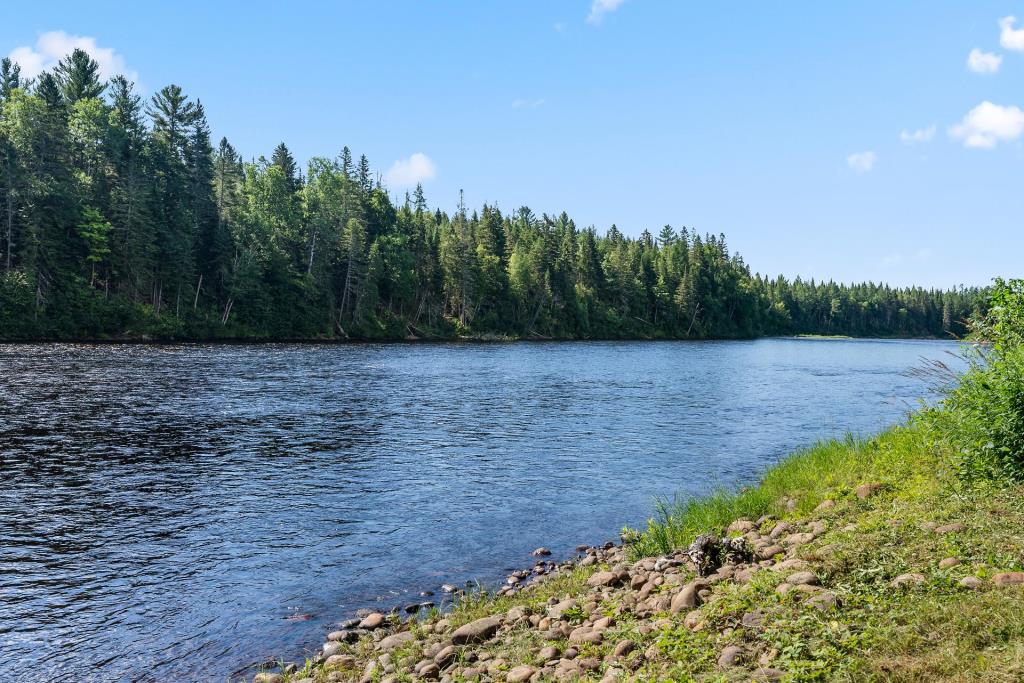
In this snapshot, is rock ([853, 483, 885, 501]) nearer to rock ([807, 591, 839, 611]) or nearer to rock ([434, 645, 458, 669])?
rock ([807, 591, 839, 611])

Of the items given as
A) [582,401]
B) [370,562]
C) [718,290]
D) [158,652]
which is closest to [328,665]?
[158,652]

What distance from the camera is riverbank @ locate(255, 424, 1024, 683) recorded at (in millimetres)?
6273

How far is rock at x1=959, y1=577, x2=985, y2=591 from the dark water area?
7797 millimetres

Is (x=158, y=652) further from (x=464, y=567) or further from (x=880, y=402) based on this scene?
(x=880, y=402)

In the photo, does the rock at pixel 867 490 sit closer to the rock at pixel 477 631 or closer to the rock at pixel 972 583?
the rock at pixel 972 583

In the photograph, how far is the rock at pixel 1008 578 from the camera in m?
7.14

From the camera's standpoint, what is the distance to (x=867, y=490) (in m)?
12.9

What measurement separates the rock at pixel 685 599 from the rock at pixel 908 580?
236cm

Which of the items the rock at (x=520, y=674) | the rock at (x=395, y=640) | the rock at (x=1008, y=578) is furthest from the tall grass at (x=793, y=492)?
the rock at (x=1008, y=578)

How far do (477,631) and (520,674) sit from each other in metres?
1.83

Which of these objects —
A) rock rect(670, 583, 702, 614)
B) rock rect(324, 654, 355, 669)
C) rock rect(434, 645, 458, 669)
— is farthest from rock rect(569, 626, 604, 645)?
rock rect(324, 654, 355, 669)

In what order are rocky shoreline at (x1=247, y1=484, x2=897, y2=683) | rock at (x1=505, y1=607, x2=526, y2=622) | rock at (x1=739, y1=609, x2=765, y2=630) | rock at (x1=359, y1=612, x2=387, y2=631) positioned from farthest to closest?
rock at (x1=359, y1=612, x2=387, y2=631)
rock at (x1=505, y1=607, x2=526, y2=622)
rocky shoreline at (x1=247, y1=484, x2=897, y2=683)
rock at (x1=739, y1=609, x2=765, y2=630)

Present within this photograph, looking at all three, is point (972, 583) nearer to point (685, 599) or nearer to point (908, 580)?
point (908, 580)

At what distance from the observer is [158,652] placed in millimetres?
9570
